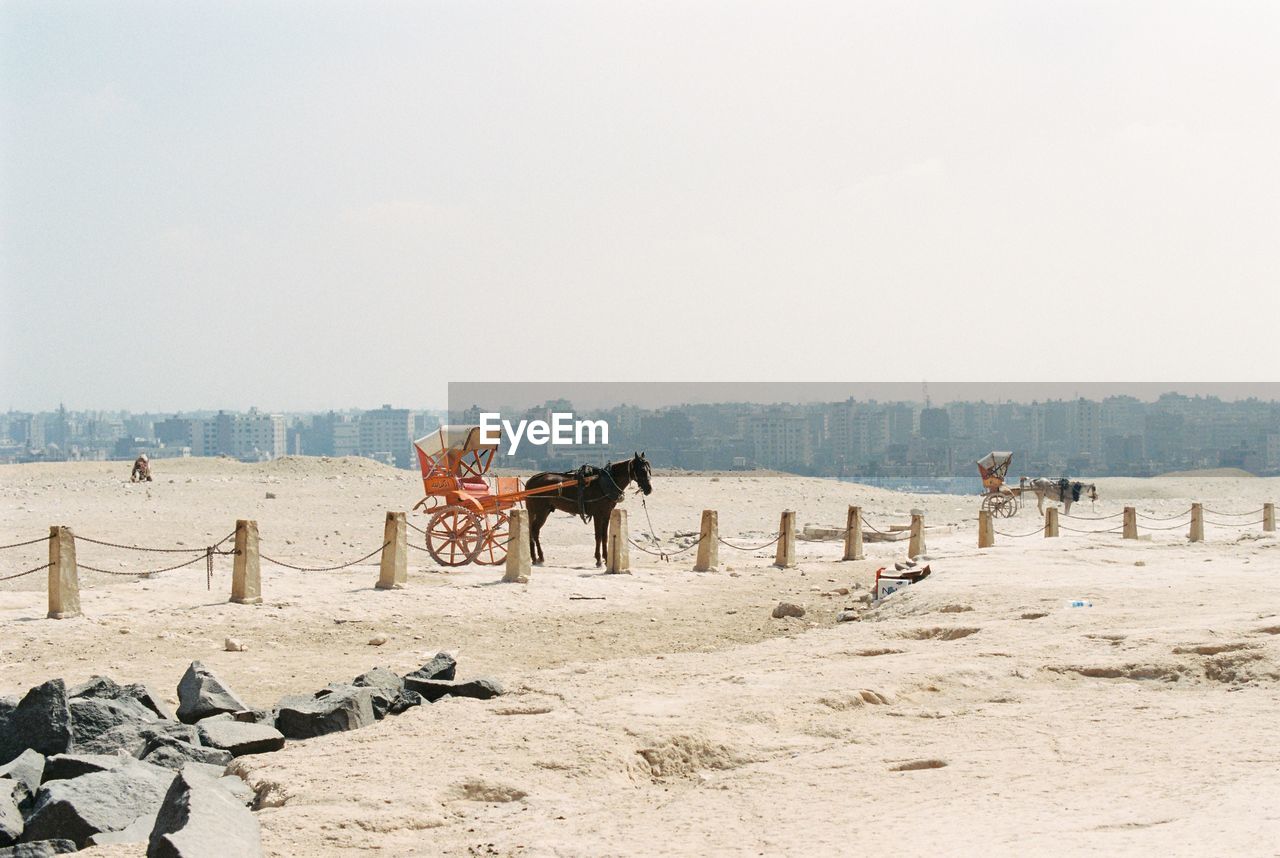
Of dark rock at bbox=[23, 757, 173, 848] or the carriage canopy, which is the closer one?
dark rock at bbox=[23, 757, 173, 848]

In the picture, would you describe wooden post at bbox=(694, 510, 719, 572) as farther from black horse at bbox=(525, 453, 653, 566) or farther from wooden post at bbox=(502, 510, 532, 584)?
wooden post at bbox=(502, 510, 532, 584)

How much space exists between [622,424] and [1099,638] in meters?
65.6

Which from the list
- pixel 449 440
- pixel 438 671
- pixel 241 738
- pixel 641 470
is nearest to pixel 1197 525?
pixel 641 470

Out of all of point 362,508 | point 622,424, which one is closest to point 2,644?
point 362,508

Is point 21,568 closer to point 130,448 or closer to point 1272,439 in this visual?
point 1272,439

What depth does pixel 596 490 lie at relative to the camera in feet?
66.1

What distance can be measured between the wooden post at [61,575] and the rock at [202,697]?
458 cm

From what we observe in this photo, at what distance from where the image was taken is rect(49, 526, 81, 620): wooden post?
44.2ft

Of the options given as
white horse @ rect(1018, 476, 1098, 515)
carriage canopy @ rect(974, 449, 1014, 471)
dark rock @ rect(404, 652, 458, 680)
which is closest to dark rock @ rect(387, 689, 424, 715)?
dark rock @ rect(404, 652, 458, 680)

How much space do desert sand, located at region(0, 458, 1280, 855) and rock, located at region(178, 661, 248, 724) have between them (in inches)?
47.5

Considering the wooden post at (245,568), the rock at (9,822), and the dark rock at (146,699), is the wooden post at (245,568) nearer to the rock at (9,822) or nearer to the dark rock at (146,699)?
the dark rock at (146,699)

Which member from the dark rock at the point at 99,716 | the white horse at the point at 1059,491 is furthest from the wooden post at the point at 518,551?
the white horse at the point at 1059,491

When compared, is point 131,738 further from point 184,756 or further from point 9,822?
point 9,822

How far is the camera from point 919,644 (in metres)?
11.5
